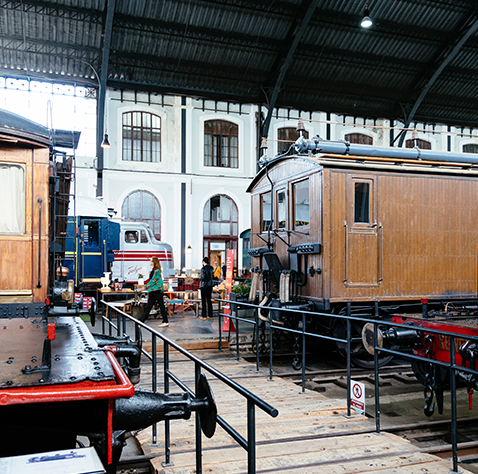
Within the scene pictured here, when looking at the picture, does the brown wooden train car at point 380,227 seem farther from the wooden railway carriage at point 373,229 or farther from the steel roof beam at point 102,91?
the steel roof beam at point 102,91

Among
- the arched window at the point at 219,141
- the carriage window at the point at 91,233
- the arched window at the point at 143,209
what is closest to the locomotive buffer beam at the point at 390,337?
the carriage window at the point at 91,233

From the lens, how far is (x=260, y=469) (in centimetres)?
337

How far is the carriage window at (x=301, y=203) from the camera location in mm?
8344

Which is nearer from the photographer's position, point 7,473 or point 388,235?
point 7,473

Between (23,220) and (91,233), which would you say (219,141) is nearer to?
(91,233)

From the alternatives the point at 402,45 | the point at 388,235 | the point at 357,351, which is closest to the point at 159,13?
the point at 402,45

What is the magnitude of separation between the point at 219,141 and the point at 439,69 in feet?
Result: 31.0

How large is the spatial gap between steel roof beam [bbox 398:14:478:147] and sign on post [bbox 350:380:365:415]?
16641 millimetres

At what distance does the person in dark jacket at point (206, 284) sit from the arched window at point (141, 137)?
9.47 m

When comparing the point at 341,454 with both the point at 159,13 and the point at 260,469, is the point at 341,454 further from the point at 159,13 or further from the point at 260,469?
the point at 159,13

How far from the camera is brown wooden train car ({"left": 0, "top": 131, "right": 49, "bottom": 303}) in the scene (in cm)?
392

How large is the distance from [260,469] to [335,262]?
15.3ft

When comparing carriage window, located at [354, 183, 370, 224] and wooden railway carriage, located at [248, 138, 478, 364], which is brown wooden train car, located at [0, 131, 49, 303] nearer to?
wooden railway carriage, located at [248, 138, 478, 364]

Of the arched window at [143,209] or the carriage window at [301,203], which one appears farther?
the arched window at [143,209]
